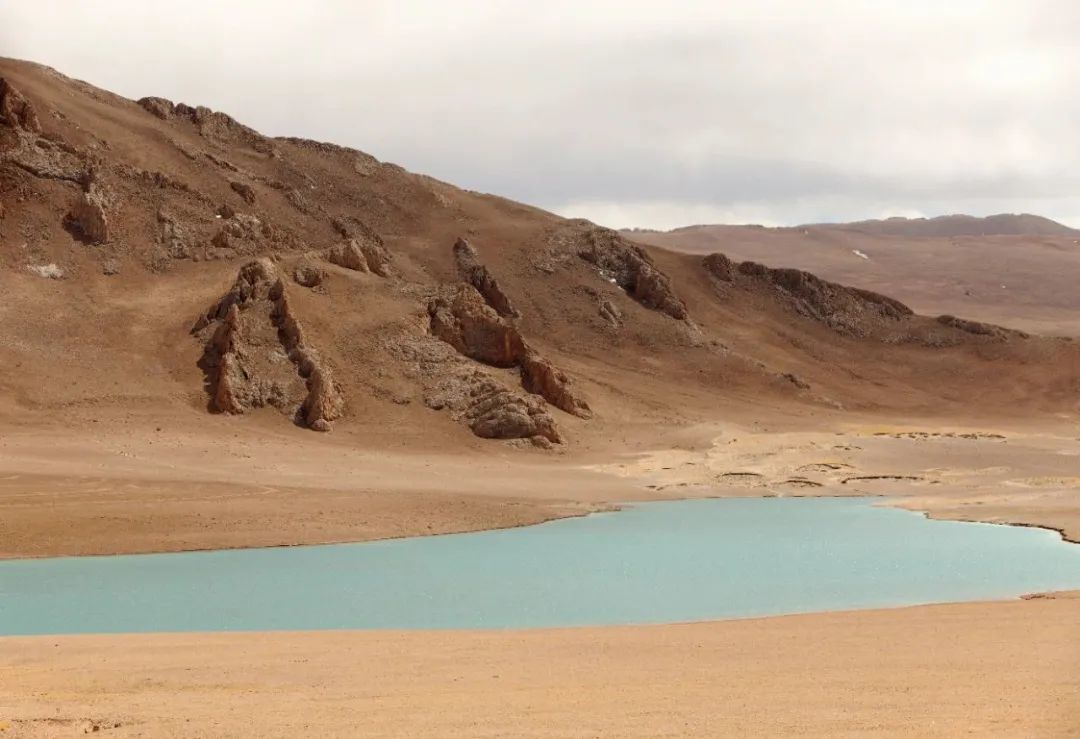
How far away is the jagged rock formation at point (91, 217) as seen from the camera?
185 ft

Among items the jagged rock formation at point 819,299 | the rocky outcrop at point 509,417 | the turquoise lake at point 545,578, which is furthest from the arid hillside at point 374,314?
the turquoise lake at point 545,578

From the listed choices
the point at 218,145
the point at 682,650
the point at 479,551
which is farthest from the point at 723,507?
the point at 218,145

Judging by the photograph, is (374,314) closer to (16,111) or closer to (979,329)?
(16,111)

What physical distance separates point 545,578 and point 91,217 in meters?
41.5

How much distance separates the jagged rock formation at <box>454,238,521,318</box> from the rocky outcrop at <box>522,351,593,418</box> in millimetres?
14460

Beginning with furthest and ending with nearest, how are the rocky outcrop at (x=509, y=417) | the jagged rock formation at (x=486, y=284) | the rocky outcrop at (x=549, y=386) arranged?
the jagged rock formation at (x=486, y=284), the rocky outcrop at (x=549, y=386), the rocky outcrop at (x=509, y=417)

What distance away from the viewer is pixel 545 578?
23.0m

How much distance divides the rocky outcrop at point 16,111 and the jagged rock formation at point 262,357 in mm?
17794

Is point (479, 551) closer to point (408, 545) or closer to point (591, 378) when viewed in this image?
point (408, 545)

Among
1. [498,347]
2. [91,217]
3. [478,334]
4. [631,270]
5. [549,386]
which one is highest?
[631,270]

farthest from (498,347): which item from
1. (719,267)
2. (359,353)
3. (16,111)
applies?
(719,267)

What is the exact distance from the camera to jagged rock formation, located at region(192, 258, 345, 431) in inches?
1779

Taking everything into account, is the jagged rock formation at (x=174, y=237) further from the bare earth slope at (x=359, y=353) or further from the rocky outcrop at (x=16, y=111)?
the rocky outcrop at (x=16, y=111)

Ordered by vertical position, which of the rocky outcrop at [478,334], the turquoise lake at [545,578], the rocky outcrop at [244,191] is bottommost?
the turquoise lake at [545,578]
